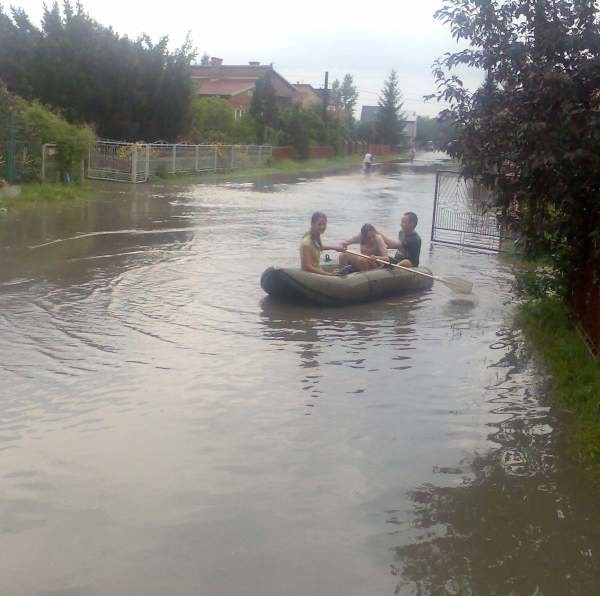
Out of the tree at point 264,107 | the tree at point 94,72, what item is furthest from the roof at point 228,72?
the tree at point 94,72

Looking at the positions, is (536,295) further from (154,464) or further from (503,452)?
(154,464)

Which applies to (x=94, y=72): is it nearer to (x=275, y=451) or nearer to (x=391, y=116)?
(x=275, y=451)

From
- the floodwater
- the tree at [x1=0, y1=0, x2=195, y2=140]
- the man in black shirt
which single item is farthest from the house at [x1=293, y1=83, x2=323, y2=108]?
the floodwater

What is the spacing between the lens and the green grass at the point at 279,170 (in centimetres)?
3597

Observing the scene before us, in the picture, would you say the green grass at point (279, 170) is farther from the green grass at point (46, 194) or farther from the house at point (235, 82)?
the house at point (235, 82)

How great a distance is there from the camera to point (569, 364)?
805cm

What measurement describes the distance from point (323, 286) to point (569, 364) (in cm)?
382

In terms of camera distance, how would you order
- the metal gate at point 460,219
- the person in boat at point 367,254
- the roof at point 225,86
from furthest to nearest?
the roof at point 225,86 → the metal gate at point 460,219 → the person in boat at point 367,254

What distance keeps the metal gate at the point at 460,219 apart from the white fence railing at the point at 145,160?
15232mm

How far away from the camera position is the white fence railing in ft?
107

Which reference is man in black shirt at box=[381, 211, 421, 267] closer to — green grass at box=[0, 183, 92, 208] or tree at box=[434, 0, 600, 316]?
tree at box=[434, 0, 600, 316]

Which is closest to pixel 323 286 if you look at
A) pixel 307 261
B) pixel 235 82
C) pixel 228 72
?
pixel 307 261

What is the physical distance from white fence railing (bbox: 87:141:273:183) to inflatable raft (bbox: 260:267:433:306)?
66.4 feet

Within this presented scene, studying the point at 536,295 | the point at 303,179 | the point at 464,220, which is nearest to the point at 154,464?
the point at 536,295
